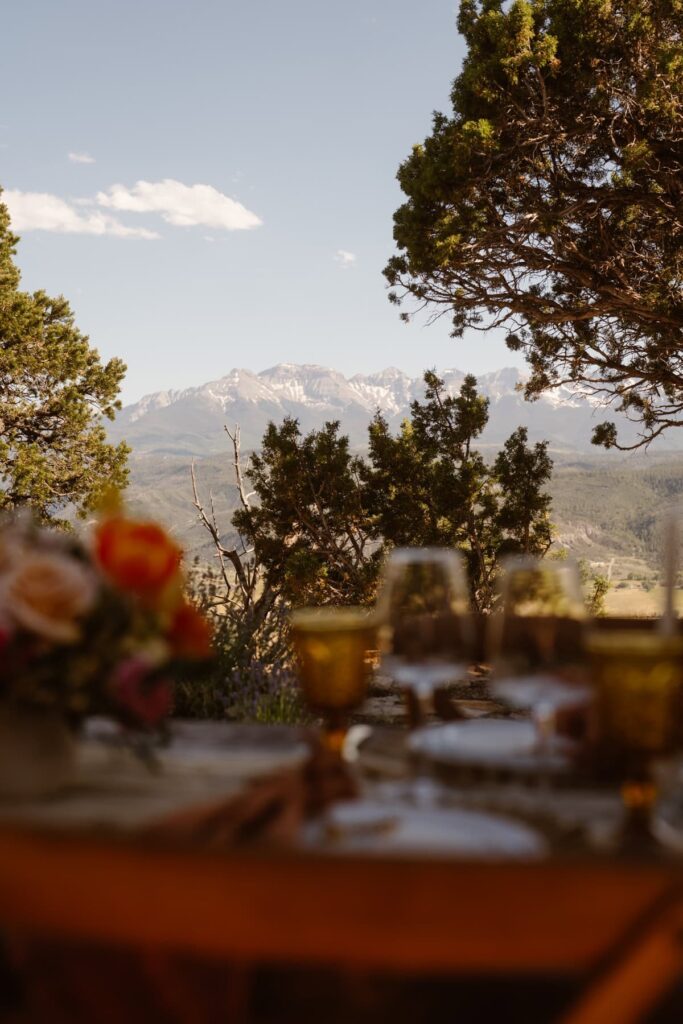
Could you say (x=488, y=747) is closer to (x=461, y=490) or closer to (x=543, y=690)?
(x=543, y=690)

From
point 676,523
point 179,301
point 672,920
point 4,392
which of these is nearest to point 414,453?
point 676,523

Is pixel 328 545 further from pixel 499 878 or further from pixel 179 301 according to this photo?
pixel 179 301

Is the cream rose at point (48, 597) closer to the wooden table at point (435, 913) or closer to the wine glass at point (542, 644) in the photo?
the wooden table at point (435, 913)

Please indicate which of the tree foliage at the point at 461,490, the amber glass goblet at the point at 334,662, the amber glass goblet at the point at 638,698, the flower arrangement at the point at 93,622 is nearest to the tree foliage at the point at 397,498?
the tree foliage at the point at 461,490

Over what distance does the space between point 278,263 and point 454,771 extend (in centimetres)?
12303

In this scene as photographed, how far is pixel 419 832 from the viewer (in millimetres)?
975

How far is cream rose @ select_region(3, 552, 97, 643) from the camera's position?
40.0 inches

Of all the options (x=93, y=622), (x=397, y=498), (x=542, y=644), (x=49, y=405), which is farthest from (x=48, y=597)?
(x=49, y=405)

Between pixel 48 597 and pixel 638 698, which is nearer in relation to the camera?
pixel 638 698

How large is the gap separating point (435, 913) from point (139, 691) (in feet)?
1.77

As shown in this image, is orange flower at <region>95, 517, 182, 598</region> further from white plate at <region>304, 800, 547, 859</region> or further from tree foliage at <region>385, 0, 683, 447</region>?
tree foliage at <region>385, 0, 683, 447</region>

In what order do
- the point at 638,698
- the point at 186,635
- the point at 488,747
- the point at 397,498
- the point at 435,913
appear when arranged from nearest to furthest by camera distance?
the point at 435,913, the point at 638,698, the point at 186,635, the point at 488,747, the point at 397,498

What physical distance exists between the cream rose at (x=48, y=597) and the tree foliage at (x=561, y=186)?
6.58 meters

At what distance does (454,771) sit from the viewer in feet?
3.92
